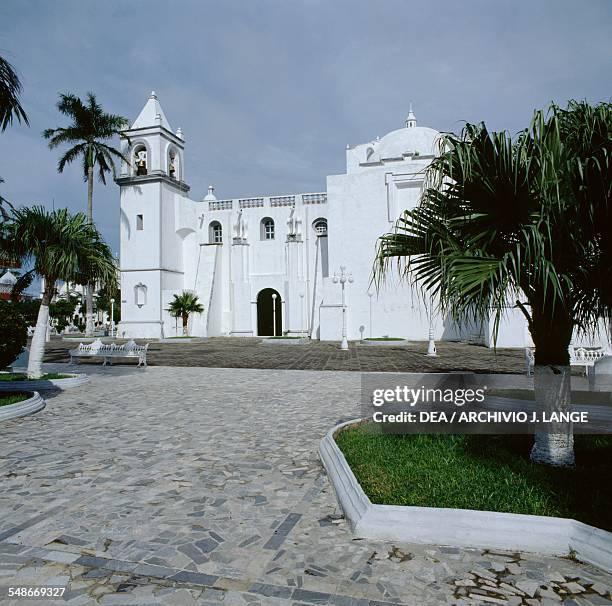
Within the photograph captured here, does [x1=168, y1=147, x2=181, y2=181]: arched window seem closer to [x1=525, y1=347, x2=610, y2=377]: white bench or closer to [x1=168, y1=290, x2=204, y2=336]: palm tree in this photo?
[x1=168, y1=290, x2=204, y2=336]: palm tree

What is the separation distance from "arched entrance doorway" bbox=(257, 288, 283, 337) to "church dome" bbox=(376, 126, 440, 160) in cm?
1281

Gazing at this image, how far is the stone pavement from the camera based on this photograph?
2.48 meters

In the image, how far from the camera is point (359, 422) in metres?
6.27

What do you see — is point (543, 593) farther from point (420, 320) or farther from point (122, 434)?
point (420, 320)

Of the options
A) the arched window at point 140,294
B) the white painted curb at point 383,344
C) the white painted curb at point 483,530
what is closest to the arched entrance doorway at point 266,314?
the arched window at point 140,294

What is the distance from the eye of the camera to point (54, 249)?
9.45 m

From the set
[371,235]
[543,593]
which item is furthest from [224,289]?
[543,593]

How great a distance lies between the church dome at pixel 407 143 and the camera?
106 ft

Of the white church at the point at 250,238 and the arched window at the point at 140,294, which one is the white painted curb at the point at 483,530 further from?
the arched window at the point at 140,294

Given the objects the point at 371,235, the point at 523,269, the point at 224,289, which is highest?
the point at 371,235

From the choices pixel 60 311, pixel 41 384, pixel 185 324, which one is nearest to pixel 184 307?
pixel 185 324

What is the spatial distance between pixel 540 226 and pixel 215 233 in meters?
33.4

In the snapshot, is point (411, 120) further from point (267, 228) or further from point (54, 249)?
point (54, 249)

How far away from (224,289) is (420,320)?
48.2 feet
